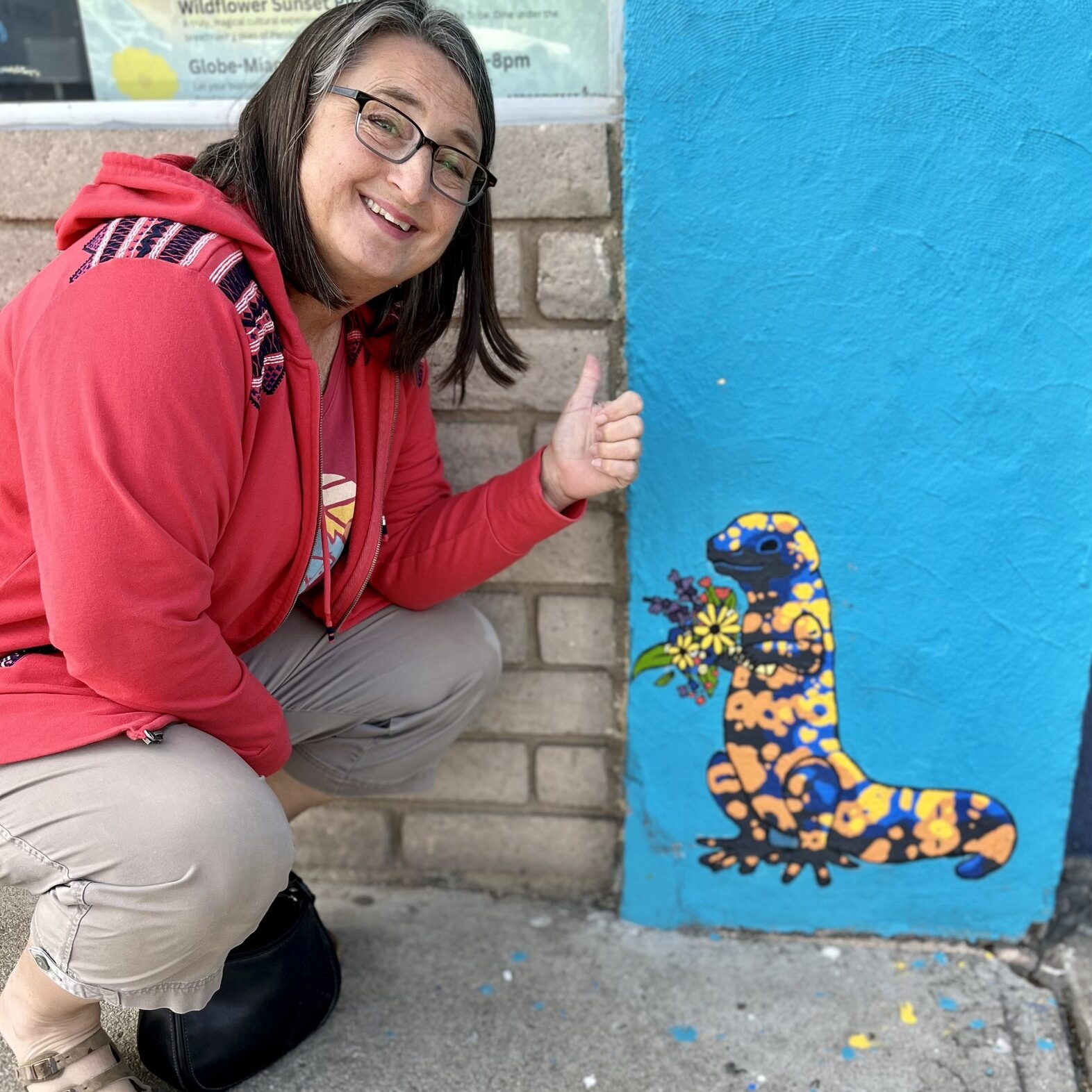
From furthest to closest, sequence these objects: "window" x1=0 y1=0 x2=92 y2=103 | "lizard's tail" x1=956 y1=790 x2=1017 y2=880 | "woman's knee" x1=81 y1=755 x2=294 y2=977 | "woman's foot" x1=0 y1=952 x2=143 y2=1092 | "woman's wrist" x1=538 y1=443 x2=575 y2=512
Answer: "lizard's tail" x1=956 y1=790 x2=1017 y2=880 → "window" x1=0 y1=0 x2=92 y2=103 → "woman's wrist" x1=538 y1=443 x2=575 y2=512 → "woman's foot" x1=0 y1=952 x2=143 y2=1092 → "woman's knee" x1=81 y1=755 x2=294 y2=977

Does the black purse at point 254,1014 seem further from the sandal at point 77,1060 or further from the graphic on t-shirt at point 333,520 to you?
the graphic on t-shirt at point 333,520

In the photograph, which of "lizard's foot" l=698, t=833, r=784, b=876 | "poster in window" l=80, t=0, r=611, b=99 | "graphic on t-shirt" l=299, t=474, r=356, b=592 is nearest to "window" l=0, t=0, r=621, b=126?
"poster in window" l=80, t=0, r=611, b=99

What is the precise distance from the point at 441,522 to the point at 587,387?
14.4 inches

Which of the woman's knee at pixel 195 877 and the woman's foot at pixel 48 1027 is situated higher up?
the woman's knee at pixel 195 877

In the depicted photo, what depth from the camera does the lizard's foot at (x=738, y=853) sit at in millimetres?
2105

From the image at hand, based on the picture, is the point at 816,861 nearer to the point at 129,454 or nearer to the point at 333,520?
the point at 333,520

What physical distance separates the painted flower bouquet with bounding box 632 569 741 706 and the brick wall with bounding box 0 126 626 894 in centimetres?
11

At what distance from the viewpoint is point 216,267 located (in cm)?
137

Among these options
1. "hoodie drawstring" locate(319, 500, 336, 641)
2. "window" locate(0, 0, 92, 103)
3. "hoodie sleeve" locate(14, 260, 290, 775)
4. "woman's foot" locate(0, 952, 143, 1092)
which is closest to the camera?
"hoodie sleeve" locate(14, 260, 290, 775)

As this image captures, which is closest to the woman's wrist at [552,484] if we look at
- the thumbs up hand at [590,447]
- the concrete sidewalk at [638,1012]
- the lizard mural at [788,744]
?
the thumbs up hand at [590,447]

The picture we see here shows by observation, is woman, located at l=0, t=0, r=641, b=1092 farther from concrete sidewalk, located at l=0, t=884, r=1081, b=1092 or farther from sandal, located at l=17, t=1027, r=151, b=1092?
concrete sidewalk, located at l=0, t=884, r=1081, b=1092

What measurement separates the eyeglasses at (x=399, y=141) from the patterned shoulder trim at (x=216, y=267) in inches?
9.9

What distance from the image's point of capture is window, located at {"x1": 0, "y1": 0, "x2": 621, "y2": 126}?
1.85 m

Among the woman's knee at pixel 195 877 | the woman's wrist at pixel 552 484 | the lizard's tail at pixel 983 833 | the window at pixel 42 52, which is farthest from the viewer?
the lizard's tail at pixel 983 833
